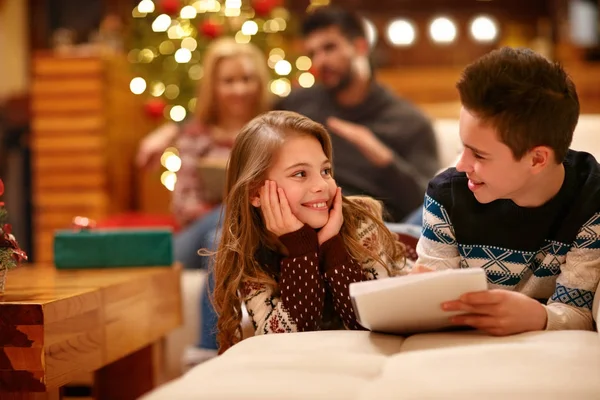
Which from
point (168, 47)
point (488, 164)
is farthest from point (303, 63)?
point (488, 164)

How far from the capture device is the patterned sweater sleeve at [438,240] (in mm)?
1371

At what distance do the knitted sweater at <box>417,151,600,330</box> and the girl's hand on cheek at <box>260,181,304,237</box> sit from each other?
0.75ft

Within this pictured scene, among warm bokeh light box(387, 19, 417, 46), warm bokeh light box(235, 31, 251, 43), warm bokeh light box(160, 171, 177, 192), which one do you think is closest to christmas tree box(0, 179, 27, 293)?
warm bokeh light box(160, 171, 177, 192)

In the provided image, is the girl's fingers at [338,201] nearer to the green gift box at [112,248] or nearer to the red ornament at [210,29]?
the green gift box at [112,248]

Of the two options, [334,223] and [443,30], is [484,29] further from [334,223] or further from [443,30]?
[334,223]

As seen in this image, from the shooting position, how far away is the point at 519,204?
52.4 inches

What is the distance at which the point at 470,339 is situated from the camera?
1153mm

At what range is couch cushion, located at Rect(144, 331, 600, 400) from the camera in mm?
915

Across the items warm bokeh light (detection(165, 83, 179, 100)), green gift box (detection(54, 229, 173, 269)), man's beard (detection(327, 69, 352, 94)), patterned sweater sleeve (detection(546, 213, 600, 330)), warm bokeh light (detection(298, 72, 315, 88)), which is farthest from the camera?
warm bokeh light (detection(298, 72, 315, 88))

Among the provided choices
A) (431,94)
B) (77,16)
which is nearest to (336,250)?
(431,94)

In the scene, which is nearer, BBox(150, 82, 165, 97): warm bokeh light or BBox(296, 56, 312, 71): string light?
BBox(150, 82, 165, 97): warm bokeh light

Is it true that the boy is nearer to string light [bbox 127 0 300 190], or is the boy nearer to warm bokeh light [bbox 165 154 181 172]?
warm bokeh light [bbox 165 154 181 172]

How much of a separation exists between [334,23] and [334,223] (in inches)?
61.9

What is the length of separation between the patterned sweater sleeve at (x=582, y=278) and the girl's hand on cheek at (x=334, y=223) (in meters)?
0.39
